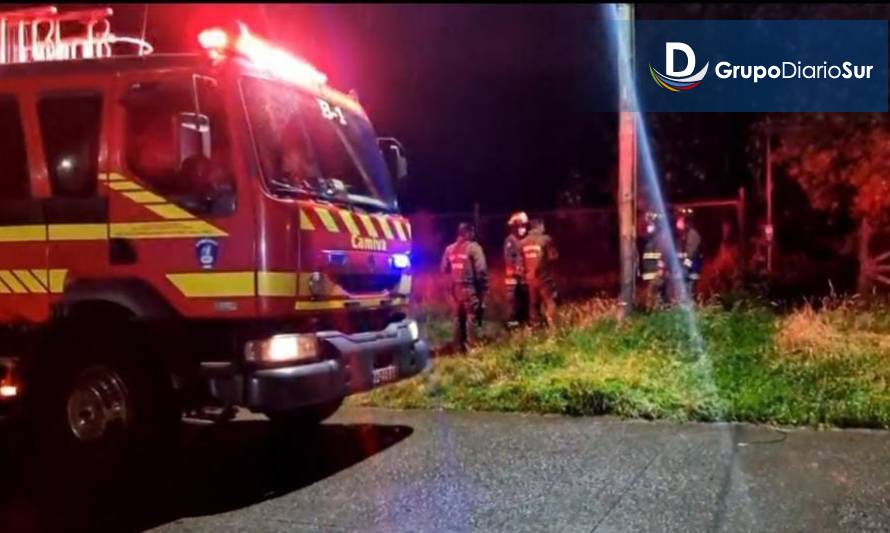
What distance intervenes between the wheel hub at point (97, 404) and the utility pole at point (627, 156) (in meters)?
5.70

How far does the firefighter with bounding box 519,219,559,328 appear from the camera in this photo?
1084 centimetres

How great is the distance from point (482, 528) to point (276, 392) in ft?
4.46

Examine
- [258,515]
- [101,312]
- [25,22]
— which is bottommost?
[258,515]

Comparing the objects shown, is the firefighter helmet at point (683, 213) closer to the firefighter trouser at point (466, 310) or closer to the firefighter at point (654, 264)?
the firefighter at point (654, 264)

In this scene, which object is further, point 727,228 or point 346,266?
point 727,228

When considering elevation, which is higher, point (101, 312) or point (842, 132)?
point (842, 132)

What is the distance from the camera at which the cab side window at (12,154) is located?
5695 mm

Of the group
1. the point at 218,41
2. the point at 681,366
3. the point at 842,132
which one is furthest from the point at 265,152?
the point at 842,132

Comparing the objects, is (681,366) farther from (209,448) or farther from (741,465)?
(209,448)

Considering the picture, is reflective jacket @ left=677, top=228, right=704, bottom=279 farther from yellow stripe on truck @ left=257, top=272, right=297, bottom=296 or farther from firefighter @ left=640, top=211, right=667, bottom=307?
yellow stripe on truck @ left=257, top=272, right=297, bottom=296

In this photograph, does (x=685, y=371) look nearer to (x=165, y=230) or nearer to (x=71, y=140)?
(x=165, y=230)

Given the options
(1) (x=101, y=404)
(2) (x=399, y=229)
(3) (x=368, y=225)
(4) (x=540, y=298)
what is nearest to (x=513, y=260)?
(4) (x=540, y=298)

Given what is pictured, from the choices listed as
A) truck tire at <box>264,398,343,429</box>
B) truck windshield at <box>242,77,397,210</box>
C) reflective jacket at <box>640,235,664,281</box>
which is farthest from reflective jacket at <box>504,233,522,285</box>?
truck windshield at <box>242,77,397,210</box>

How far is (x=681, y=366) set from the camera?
26.1 ft
